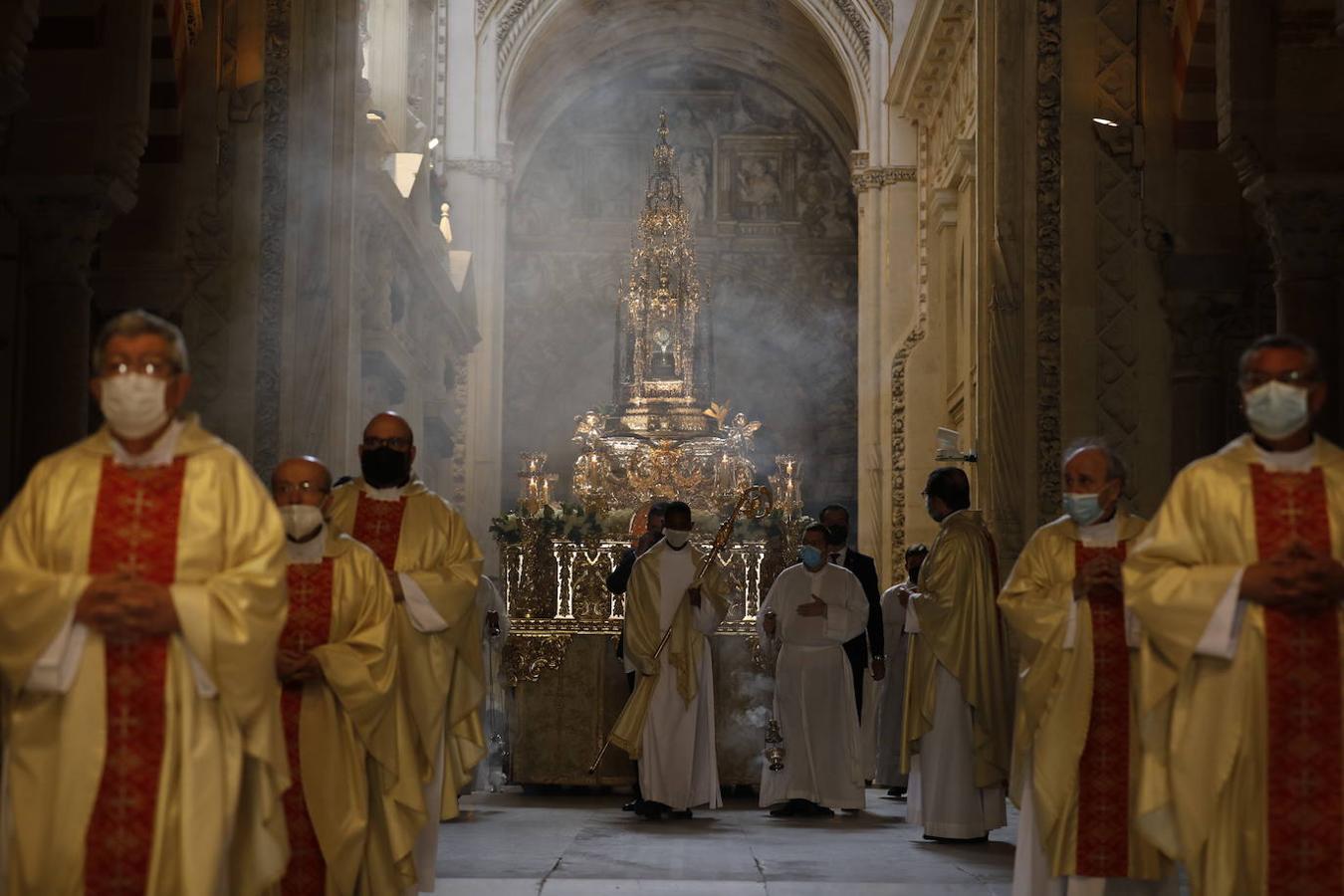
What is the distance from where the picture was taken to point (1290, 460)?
5.25 metres

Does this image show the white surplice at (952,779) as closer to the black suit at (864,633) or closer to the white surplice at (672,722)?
the white surplice at (672,722)

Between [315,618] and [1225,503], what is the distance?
2.71m

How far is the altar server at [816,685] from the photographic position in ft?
37.7

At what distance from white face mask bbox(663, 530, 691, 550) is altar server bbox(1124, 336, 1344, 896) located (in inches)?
234

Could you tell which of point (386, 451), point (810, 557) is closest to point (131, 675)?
point (386, 451)

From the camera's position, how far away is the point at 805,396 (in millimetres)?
31172

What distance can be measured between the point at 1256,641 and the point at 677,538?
6.16 m

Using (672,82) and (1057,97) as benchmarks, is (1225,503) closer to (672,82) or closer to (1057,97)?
(1057,97)

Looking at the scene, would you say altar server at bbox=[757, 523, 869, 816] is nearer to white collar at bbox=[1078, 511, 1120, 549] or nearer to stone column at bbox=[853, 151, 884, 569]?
white collar at bbox=[1078, 511, 1120, 549]

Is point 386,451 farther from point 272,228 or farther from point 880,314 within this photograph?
point 880,314

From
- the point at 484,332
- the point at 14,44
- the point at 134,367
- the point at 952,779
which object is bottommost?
the point at 952,779

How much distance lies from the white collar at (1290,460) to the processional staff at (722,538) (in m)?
5.96

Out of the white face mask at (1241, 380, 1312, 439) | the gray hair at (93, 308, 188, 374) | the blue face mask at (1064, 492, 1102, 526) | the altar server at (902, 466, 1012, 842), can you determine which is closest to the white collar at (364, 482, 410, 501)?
the gray hair at (93, 308, 188, 374)

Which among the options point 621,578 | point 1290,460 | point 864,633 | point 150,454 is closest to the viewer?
point 150,454
